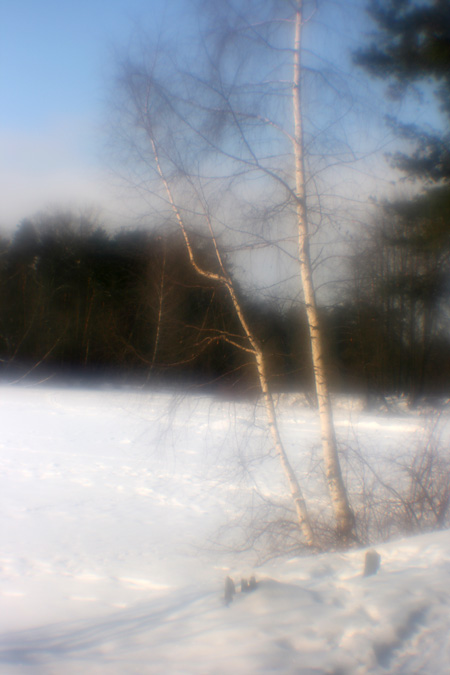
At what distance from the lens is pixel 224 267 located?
499 centimetres

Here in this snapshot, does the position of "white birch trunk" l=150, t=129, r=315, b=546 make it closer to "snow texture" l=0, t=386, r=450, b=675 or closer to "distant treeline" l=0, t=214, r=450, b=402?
"distant treeline" l=0, t=214, r=450, b=402

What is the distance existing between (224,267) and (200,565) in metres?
3.07

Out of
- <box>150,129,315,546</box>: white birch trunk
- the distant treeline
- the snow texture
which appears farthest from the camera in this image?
the distant treeline

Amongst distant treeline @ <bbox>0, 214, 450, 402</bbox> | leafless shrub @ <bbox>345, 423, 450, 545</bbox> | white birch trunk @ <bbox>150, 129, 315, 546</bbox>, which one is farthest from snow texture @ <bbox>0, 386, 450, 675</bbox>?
leafless shrub @ <bbox>345, 423, 450, 545</bbox>

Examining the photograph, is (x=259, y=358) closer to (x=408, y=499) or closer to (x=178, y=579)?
(x=408, y=499)

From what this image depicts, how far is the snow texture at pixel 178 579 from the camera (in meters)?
2.19

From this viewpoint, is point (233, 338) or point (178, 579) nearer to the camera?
point (178, 579)

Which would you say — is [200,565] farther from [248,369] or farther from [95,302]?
[95,302]

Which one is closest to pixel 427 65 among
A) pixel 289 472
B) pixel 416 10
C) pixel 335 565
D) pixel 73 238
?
pixel 416 10

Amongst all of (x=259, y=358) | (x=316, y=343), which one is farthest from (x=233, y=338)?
(x=316, y=343)

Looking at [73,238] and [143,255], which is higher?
[73,238]

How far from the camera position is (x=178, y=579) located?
4.76m

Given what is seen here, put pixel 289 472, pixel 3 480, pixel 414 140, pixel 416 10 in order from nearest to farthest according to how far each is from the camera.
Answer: pixel 289 472 < pixel 416 10 < pixel 414 140 < pixel 3 480

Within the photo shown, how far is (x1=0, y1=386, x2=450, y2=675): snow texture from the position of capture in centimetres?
219
